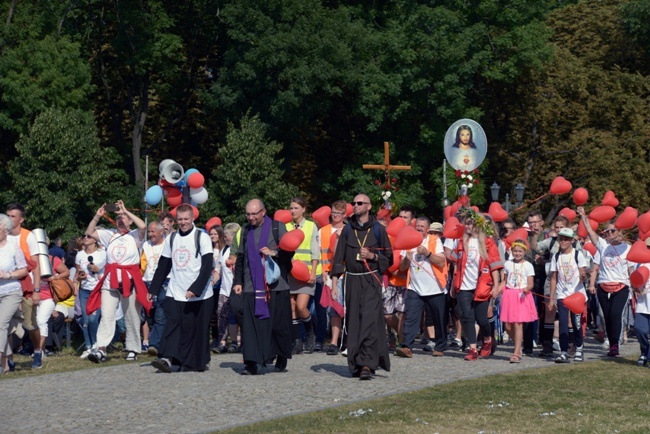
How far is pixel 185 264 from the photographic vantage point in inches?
572

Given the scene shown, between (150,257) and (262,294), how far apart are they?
3.35 metres

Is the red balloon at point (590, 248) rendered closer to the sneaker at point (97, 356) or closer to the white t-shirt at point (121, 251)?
the white t-shirt at point (121, 251)

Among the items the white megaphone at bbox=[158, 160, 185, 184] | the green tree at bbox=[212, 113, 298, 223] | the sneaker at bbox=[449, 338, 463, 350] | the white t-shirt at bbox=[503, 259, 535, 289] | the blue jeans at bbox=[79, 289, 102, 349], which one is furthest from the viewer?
the green tree at bbox=[212, 113, 298, 223]

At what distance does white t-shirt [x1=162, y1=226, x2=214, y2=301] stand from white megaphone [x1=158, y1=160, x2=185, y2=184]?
5.55m

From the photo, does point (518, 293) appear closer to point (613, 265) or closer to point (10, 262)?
point (613, 265)

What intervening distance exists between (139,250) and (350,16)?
28125 millimetres

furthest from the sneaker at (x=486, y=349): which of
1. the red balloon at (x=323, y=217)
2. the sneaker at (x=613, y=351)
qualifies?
the red balloon at (x=323, y=217)

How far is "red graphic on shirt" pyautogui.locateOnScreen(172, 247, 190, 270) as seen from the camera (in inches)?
572

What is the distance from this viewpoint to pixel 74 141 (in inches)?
1487

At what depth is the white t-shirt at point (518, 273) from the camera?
16406 mm

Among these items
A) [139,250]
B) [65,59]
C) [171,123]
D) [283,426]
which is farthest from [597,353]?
[171,123]

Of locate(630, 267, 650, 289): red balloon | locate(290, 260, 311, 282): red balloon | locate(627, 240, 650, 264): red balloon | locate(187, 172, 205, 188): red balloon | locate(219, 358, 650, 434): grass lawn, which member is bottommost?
locate(219, 358, 650, 434): grass lawn

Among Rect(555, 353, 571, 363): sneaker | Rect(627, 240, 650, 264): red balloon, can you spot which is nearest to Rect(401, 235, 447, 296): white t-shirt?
Rect(555, 353, 571, 363): sneaker

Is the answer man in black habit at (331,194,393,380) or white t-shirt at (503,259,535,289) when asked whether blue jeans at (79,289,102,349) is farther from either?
white t-shirt at (503,259,535,289)
